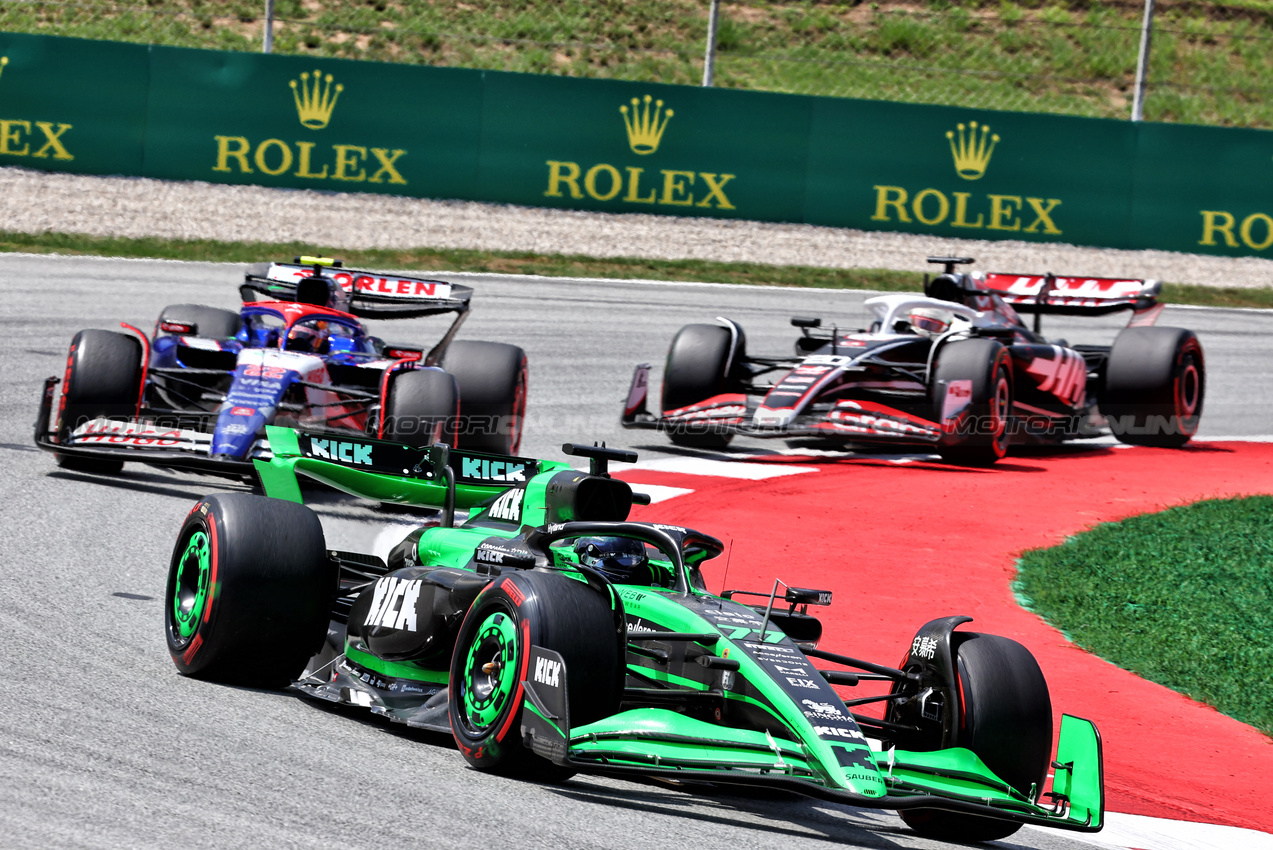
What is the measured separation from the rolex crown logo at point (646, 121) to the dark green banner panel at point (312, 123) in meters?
2.07

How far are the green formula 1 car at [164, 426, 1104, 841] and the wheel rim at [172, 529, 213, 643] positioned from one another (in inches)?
0.4

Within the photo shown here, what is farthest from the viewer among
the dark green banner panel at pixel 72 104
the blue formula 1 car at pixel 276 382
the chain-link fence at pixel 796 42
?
the chain-link fence at pixel 796 42

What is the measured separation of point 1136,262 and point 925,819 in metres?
18.1

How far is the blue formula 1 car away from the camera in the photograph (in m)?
10.2

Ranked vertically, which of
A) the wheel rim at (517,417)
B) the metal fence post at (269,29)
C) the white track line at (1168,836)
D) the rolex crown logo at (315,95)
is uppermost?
the metal fence post at (269,29)

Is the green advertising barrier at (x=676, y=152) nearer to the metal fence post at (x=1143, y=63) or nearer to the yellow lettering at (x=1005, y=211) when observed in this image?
the yellow lettering at (x=1005, y=211)

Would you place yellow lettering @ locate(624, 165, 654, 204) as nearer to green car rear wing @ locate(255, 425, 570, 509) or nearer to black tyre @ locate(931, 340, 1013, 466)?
black tyre @ locate(931, 340, 1013, 466)

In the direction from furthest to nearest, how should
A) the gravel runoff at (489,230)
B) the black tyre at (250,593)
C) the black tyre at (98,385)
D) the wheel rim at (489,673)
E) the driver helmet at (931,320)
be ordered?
the gravel runoff at (489,230) → the driver helmet at (931,320) → the black tyre at (98,385) → the black tyre at (250,593) → the wheel rim at (489,673)

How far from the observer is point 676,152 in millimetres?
22141

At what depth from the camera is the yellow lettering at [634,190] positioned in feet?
72.7

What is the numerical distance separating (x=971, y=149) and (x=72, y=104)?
1192 cm

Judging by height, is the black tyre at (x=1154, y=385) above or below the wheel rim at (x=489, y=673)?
above

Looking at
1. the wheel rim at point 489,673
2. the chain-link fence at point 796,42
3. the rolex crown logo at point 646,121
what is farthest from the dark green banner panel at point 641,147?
the wheel rim at point 489,673

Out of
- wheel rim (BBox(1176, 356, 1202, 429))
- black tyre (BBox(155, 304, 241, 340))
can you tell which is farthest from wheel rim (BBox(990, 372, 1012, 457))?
black tyre (BBox(155, 304, 241, 340))
